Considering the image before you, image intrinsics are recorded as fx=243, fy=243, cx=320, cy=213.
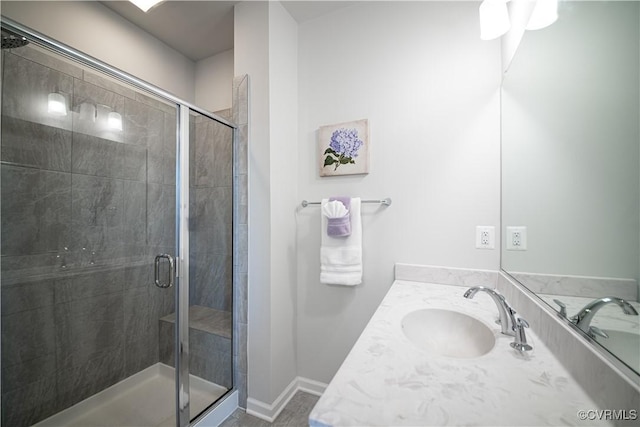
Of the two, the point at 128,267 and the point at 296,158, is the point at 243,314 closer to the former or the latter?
the point at 128,267

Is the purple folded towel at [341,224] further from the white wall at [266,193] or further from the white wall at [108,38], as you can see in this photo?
the white wall at [108,38]

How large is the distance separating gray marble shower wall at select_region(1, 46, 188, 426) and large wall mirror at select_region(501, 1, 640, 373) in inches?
64.3

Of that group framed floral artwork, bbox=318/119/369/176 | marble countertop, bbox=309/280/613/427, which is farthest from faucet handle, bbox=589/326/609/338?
framed floral artwork, bbox=318/119/369/176

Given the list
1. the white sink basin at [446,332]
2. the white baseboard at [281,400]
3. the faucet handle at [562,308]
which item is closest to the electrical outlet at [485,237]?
the white sink basin at [446,332]

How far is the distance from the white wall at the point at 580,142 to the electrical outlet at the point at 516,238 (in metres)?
0.04

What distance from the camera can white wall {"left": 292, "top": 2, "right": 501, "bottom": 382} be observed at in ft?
4.37

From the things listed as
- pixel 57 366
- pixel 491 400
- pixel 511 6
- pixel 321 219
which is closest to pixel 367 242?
pixel 321 219

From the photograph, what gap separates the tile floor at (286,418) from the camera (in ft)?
4.71

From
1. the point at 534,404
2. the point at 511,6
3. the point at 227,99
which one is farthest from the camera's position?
the point at 227,99

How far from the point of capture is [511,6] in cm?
117

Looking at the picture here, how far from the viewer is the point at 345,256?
4.89 ft

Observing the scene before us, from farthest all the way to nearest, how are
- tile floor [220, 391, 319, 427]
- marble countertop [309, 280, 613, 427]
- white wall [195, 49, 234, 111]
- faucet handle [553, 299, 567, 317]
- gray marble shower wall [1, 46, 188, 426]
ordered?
white wall [195, 49, 234, 111], tile floor [220, 391, 319, 427], gray marble shower wall [1, 46, 188, 426], faucet handle [553, 299, 567, 317], marble countertop [309, 280, 613, 427]

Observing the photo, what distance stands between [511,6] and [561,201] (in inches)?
41.4

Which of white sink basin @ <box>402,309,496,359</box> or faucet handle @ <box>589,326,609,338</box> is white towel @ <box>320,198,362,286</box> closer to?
white sink basin @ <box>402,309,496,359</box>
